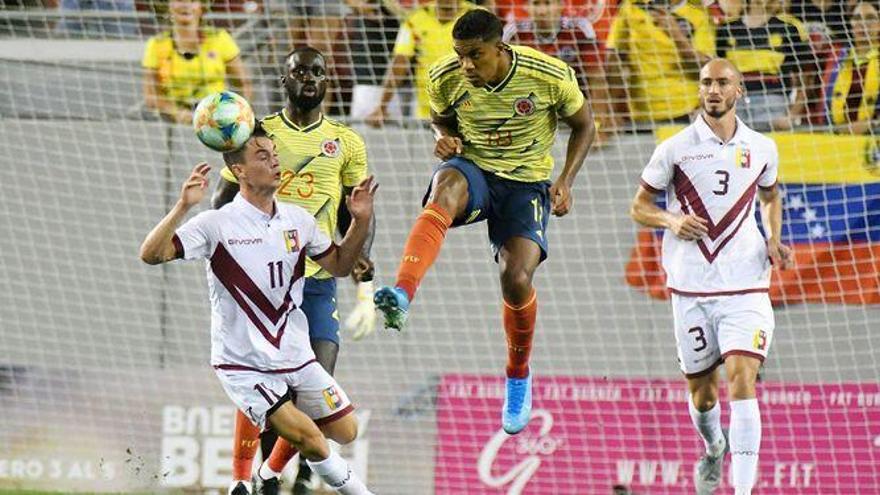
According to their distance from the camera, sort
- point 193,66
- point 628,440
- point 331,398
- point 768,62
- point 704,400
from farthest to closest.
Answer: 1. point 193,66
2. point 768,62
3. point 628,440
4. point 704,400
5. point 331,398

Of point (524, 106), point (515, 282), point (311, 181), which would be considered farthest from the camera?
point (311, 181)

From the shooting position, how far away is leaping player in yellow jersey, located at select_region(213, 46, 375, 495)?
30.9ft

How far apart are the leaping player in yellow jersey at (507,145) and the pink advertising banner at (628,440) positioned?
3373 mm

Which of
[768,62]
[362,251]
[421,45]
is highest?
[421,45]

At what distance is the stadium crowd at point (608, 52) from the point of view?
12859 mm

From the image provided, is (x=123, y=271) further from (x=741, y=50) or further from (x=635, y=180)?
(x=741, y=50)

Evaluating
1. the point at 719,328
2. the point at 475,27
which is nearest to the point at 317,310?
the point at 475,27

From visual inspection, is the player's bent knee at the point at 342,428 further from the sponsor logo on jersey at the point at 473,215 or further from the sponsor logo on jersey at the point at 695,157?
the sponsor logo on jersey at the point at 695,157

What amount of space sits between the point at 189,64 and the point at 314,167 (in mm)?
4176

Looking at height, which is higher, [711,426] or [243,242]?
[243,242]

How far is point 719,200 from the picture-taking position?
9.81 meters

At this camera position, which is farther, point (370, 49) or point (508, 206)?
point (370, 49)

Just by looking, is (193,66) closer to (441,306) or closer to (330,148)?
(441,306)

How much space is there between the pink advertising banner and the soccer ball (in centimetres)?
488
